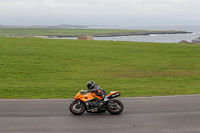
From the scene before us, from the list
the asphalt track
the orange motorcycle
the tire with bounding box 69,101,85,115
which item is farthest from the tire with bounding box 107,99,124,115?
the tire with bounding box 69,101,85,115

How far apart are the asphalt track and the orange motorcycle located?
0.19 m

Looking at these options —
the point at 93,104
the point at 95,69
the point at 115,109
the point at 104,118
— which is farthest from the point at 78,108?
the point at 95,69

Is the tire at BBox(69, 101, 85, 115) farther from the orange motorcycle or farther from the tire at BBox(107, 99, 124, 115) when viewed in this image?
the tire at BBox(107, 99, 124, 115)

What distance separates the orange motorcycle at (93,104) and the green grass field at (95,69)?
11.2ft

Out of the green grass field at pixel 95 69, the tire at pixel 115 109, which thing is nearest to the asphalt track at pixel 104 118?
the tire at pixel 115 109

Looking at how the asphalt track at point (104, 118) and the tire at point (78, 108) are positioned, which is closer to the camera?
the asphalt track at point (104, 118)

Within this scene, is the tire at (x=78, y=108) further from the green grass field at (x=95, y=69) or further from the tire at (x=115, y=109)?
the green grass field at (x=95, y=69)

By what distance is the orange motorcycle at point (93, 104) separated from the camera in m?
9.22

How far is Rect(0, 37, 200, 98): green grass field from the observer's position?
14.3 m

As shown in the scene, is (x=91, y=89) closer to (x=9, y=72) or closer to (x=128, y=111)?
(x=128, y=111)

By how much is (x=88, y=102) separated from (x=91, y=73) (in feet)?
35.1

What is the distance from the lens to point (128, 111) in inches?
380

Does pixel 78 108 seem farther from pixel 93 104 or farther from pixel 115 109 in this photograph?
pixel 115 109

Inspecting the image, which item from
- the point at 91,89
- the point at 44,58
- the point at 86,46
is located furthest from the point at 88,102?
the point at 86,46
